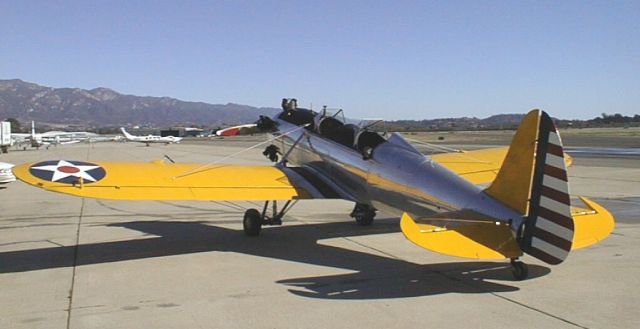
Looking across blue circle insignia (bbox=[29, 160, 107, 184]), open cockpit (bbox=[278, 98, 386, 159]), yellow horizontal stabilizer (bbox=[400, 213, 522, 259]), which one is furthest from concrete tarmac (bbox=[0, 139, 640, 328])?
open cockpit (bbox=[278, 98, 386, 159])

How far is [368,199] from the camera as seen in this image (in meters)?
8.65

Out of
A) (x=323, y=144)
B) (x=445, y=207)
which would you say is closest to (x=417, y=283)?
(x=445, y=207)

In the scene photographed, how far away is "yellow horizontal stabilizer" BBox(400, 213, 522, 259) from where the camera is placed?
232 inches

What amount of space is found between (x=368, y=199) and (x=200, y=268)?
8.34ft

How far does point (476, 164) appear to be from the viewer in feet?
40.2

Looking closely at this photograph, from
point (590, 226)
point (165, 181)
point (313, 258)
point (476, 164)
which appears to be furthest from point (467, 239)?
point (476, 164)

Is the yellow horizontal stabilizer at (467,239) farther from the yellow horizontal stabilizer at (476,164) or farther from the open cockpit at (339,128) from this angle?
the yellow horizontal stabilizer at (476,164)

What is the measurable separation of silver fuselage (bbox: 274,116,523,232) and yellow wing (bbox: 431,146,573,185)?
8.50ft

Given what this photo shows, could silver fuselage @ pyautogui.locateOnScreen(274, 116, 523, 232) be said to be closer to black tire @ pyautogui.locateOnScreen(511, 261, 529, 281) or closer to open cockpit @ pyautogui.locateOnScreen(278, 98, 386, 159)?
open cockpit @ pyautogui.locateOnScreen(278, 98, 386, 159)

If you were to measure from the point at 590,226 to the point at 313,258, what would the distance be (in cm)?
368

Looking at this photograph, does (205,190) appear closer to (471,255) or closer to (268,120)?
(268,120)

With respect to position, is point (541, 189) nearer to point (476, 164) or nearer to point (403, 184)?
point (403, 184)

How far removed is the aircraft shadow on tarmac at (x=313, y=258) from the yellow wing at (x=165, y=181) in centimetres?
92

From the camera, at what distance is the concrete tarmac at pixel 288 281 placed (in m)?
5.71
